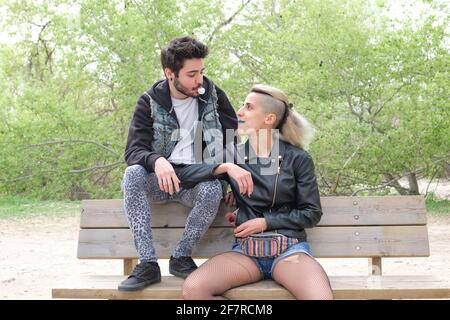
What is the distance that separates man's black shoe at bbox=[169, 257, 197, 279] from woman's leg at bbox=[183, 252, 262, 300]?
205 millimetres

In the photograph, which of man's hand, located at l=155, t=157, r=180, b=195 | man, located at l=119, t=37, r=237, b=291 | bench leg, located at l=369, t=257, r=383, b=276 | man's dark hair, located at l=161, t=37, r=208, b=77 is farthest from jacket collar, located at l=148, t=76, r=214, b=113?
bench leg, located at l=369, t=257, r=383, b=276

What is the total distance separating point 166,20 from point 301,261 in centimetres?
921

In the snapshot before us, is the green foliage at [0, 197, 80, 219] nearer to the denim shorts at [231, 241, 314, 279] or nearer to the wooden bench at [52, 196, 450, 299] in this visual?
the wooden bench at [52, 196, 450, 299]

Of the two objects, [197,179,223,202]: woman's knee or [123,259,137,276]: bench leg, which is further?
[123,259,137,276]: bench leg

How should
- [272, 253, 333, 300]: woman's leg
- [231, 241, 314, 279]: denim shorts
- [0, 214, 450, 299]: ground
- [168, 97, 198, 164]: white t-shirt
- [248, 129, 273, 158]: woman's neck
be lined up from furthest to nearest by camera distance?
1. [0, 214, 450, 299]: ground
2. [168, 97, 198, 164]: white t-shirt
3. [248, 129, 273, 158]: woman's neck
4. [231, 241, 314, 279]: denim shorts
5. [272, 253, 333, 300]: woman's leg

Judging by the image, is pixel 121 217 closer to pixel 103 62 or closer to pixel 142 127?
pixel 142 127

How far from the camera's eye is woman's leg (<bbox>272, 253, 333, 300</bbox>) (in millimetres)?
2957

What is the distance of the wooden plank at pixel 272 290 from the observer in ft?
10.1

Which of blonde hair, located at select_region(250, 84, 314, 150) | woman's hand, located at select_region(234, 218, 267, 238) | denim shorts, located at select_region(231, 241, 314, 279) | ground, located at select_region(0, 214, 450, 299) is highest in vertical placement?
blonde hair, located at select_region(250, 84, 314, 150)

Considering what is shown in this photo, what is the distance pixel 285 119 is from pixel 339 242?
2.32 ft

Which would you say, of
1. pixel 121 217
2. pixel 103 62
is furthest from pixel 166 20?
pixel 121 217

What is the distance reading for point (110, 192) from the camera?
13891 mm

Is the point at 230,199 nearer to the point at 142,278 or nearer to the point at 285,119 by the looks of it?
the point at 285,119
